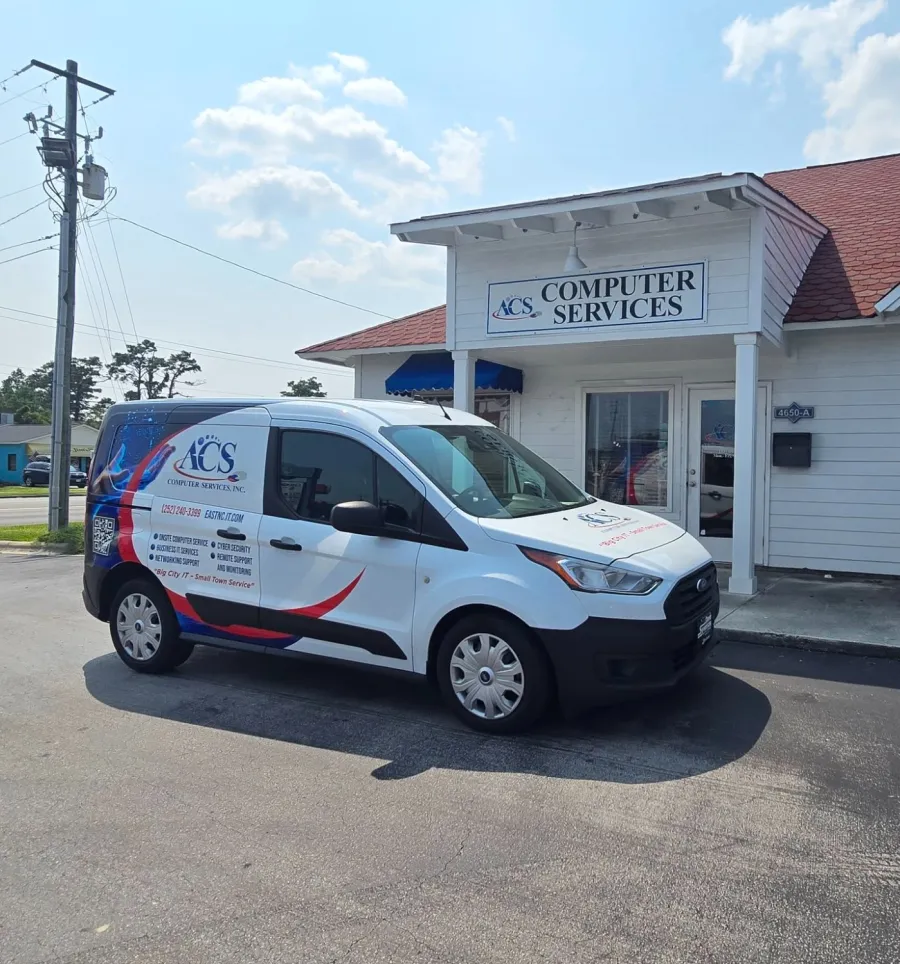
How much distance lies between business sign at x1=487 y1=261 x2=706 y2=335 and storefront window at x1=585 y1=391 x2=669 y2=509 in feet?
7.28

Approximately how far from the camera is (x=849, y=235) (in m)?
11.1

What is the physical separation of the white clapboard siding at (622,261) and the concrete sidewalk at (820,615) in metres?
2.75

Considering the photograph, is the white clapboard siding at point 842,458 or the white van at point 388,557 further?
the white clapboard siding at point 842,458

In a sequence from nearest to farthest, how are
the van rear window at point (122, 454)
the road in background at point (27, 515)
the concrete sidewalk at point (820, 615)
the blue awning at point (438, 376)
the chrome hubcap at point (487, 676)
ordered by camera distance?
the chrome hubcap at point (487, 676) < the van rear window at point (122, 454) < the concrete sidewalk at point (820, 615) < the blue awning at point (438, 376) < the road in background at point (27, 515)

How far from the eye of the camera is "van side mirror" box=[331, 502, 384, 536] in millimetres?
4961

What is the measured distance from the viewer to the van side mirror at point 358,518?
4.96 meters

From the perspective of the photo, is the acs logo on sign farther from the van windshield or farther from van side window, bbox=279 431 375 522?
van side window, bbox=279 431 375 522

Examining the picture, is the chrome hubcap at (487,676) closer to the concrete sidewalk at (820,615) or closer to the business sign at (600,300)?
the concrete sidewalk at (820,615)

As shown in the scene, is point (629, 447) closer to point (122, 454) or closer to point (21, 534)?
point (122, 454)

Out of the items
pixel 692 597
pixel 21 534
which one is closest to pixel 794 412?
pixel 692 597

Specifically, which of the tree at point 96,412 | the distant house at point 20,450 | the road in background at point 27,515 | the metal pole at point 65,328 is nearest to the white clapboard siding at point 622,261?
the metal pole at point 65,328

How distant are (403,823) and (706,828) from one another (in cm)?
132

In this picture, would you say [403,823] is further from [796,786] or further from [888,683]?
[888,683]

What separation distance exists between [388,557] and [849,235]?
29.7ft
